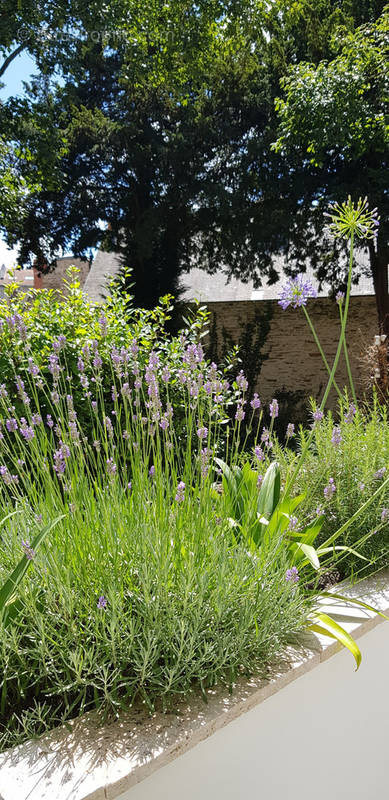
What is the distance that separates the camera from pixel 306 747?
1.67 m

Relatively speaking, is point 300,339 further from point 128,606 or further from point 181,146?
point 128,606

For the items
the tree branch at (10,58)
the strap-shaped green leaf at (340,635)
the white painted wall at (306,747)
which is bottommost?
the white painted wall at (306,747)

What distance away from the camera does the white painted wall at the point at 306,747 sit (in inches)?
54.6

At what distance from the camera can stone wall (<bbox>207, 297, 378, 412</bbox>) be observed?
Result: 15.4 metres

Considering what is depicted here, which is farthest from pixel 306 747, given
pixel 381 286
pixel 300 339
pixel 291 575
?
pixel 300 339

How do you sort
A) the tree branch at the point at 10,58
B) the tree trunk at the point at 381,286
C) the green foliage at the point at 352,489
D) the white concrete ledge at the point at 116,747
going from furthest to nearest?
the tree trunk at the point at 381,286 → the tree branch at the point at 10,58 → the green foliage at the point at 352,489 → the white concrete ledge at the point at 116,747

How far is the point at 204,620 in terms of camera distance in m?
1.51

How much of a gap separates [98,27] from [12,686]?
42.4 ft

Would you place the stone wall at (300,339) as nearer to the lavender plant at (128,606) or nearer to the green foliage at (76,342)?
the green foliage at (76,342)

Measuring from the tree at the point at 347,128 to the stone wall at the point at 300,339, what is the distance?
225cm

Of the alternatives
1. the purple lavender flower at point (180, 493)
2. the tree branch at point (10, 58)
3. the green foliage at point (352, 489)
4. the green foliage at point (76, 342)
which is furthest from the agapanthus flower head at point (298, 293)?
the tree branch at point (10, 58)

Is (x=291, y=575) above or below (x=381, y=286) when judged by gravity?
below

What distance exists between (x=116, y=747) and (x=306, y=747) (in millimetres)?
690

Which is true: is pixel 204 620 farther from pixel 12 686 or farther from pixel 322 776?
pixel 322 776
